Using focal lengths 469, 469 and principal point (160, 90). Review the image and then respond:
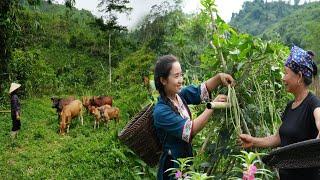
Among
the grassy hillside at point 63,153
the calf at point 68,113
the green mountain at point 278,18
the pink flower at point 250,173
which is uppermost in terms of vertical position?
the green mountain at point 278,18

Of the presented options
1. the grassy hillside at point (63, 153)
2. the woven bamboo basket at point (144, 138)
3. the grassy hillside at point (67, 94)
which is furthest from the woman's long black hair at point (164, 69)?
the grassy hillside at point (63, 153)

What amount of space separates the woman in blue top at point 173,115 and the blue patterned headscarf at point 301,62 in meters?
0.34

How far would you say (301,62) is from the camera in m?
2.15

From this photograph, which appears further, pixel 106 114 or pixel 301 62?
pixel 106 114

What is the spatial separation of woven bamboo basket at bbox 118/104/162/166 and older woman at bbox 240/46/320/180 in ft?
1.80

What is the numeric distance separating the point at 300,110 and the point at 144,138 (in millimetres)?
872

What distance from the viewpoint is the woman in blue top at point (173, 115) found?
2.30m

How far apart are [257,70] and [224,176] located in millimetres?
583

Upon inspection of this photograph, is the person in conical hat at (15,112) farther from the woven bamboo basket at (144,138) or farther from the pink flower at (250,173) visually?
the pink flower at (250,173)

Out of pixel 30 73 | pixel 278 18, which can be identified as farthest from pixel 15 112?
pixel 278 18

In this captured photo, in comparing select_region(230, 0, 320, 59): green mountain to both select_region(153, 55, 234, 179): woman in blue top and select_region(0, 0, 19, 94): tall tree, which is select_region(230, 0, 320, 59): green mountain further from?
select_region(153, 55, 234, 179): woman in blue top

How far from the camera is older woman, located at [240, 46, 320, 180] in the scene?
7.09ft

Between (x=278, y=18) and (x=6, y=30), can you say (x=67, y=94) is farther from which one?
(x=278, y=18)

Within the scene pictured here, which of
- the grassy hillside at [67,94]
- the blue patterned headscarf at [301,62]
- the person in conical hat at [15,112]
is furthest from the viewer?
the person in conical hat at [15,112]
